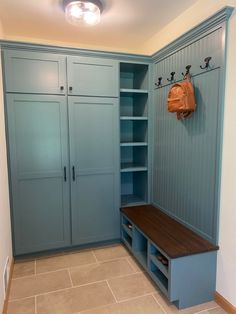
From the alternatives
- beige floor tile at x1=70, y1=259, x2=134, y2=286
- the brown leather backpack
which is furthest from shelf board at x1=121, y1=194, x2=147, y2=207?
the brown leather backpack

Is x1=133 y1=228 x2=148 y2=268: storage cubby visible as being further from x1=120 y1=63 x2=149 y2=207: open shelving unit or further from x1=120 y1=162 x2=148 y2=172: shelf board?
x1=120 y1=162 x2=148 y2=172: shelf board

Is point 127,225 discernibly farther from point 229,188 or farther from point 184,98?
point 184,98

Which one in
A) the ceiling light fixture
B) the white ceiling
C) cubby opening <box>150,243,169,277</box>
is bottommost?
cubby opening <box>150,243,169,277</box>

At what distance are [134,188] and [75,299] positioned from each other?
1.68 m

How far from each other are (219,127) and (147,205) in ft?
4.79

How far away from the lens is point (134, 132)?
3.23 metres

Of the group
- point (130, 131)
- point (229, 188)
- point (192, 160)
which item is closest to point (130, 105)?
point (130, 131)

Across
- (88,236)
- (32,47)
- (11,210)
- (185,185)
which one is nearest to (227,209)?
(185,185)

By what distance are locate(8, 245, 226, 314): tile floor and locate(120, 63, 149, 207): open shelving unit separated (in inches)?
31.5

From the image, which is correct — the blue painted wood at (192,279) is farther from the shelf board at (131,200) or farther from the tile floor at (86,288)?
the shelf board at (131,200)

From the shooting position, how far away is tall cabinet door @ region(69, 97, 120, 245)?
2566 millimetres

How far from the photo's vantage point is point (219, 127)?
1818 millimetres

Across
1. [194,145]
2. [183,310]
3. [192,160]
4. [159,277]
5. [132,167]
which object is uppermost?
[194,145]

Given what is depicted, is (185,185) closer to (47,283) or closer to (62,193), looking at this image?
(62,193)
